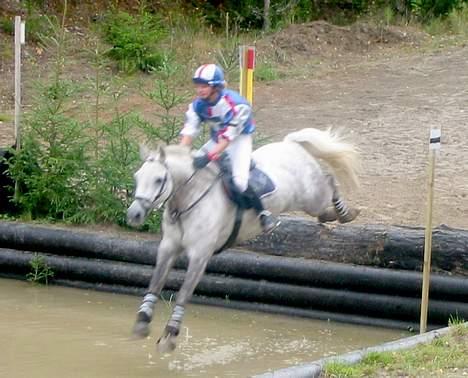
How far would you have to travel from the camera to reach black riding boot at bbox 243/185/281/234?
340 inches

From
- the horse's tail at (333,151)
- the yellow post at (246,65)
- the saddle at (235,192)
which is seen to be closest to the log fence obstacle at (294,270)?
the horse's tail at (333,151)

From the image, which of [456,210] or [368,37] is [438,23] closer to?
[368,37]

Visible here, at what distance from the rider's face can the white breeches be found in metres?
0.40

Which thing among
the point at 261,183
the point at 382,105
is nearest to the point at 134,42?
the point at 382,105

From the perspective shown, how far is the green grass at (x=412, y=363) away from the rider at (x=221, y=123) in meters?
1.80

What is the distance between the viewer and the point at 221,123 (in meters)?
8.48

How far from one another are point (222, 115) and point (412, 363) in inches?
91.6

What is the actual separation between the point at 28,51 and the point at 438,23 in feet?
26.2

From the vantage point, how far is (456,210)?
12.0 m

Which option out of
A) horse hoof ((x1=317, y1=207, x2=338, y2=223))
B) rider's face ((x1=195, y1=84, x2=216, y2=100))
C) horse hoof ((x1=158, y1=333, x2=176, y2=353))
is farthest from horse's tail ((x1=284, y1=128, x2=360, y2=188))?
horse hoof ((x1=158, y1=333, x2=176, y2=353))

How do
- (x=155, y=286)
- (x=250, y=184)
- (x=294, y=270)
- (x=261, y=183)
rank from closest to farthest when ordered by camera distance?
(x=155, y=286), (x=250, y=184), (x=261, y=183), (x=294, y=270)

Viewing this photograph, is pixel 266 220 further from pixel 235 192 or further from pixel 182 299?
pixel 182 299

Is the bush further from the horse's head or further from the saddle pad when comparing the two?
the horse's head

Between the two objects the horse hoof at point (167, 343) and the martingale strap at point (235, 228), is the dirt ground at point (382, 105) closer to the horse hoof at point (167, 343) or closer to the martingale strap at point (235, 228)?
the martingale strap at point (235, 228)
